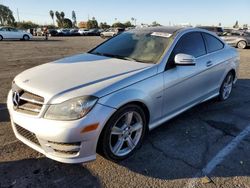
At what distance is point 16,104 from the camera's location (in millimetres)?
3332

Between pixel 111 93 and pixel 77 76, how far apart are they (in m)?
0.62

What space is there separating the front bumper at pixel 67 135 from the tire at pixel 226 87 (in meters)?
3.56

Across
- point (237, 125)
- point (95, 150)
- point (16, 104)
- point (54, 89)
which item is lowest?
point (237, 125)

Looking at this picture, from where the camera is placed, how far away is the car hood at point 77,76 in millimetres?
3104

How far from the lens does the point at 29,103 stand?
3.19 meters

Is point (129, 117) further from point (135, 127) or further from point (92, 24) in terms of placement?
point (92, 24)

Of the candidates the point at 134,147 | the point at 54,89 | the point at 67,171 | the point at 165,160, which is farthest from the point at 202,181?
the point at 54,89

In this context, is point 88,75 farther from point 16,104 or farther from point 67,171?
point 67,171

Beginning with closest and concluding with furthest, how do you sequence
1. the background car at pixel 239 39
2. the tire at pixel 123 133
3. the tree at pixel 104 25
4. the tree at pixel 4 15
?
the tire at pixel 123 133 < the background car at pixel 239 39 < the tree at pixel 4 15 < the tree at pixel 104 25

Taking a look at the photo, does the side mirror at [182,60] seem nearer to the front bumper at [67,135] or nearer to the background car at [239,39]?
the front bumper at [67,135]

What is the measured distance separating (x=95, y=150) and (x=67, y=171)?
47 centimetres

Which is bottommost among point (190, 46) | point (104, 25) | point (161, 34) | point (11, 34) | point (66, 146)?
point (104, 25)

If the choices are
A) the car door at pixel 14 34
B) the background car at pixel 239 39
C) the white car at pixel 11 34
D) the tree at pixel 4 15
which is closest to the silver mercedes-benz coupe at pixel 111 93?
the background car at pixel 239 39

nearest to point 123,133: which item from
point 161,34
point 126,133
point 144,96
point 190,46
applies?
point 126,133
